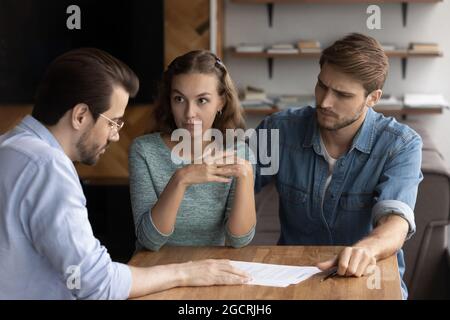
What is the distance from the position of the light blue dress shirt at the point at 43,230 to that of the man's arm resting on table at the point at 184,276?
0.36ft

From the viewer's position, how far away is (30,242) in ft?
5.30

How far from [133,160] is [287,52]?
9.04ft

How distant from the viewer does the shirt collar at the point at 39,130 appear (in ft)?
5.50

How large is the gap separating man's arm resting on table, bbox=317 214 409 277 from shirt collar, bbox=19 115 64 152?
0.68 m

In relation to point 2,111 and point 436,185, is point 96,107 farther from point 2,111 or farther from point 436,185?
Answer: point 2,111

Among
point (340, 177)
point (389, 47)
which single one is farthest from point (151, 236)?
point (389, 47)

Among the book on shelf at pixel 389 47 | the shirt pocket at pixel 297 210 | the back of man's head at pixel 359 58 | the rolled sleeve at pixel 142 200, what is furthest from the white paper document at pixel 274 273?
the book on shelf at pixel 389 47

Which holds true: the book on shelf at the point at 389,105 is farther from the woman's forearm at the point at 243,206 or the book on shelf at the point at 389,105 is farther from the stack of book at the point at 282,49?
the woman's forearm at the point at 243,206

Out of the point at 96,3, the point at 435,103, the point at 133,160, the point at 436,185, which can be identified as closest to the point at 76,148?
the point at 133,160

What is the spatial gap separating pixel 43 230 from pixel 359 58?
3.83 feet

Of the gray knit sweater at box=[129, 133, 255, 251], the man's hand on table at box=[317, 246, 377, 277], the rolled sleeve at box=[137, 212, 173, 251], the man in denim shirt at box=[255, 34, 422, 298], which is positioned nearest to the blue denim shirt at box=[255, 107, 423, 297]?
the man in denim shirt at box=[255, 34, 422, 298]

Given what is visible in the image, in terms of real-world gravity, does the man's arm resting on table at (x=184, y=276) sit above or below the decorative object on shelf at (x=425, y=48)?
below

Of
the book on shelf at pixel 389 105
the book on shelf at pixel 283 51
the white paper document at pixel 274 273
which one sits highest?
the book on shelf at pixel 283 51

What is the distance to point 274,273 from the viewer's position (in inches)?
75.0
